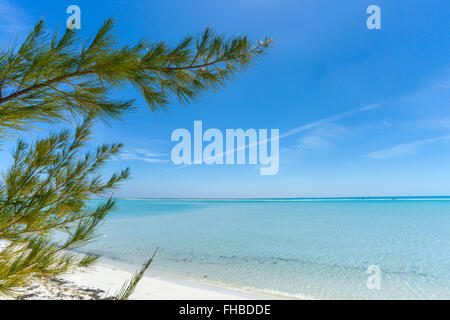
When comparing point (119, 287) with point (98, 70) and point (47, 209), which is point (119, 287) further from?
point (98, 70)

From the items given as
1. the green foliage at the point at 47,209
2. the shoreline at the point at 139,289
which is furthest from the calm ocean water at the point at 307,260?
the green foliage at the point at 47,209

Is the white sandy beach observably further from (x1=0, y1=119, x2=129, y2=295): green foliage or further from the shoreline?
(x1=0, y1=119, x2=129, y2=295): green foliage

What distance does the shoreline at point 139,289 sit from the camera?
11.2 ft

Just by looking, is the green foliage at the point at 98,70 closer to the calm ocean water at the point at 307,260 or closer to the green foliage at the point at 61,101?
the green foliage at the point at 61,101

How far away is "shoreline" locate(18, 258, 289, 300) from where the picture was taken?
134 inches

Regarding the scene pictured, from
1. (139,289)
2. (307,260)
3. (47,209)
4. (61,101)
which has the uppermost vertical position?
(61,101)

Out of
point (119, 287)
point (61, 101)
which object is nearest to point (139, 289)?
point (119, 287)

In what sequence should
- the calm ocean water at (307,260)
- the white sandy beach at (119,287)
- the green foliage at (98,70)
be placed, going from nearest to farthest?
the green foliage at (98,70), the white sandy beach at (119,287), the calm ocean water at (307,260)

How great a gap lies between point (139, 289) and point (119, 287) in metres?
0.36

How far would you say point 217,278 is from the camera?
16.2ft

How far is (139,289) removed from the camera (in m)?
3.92
